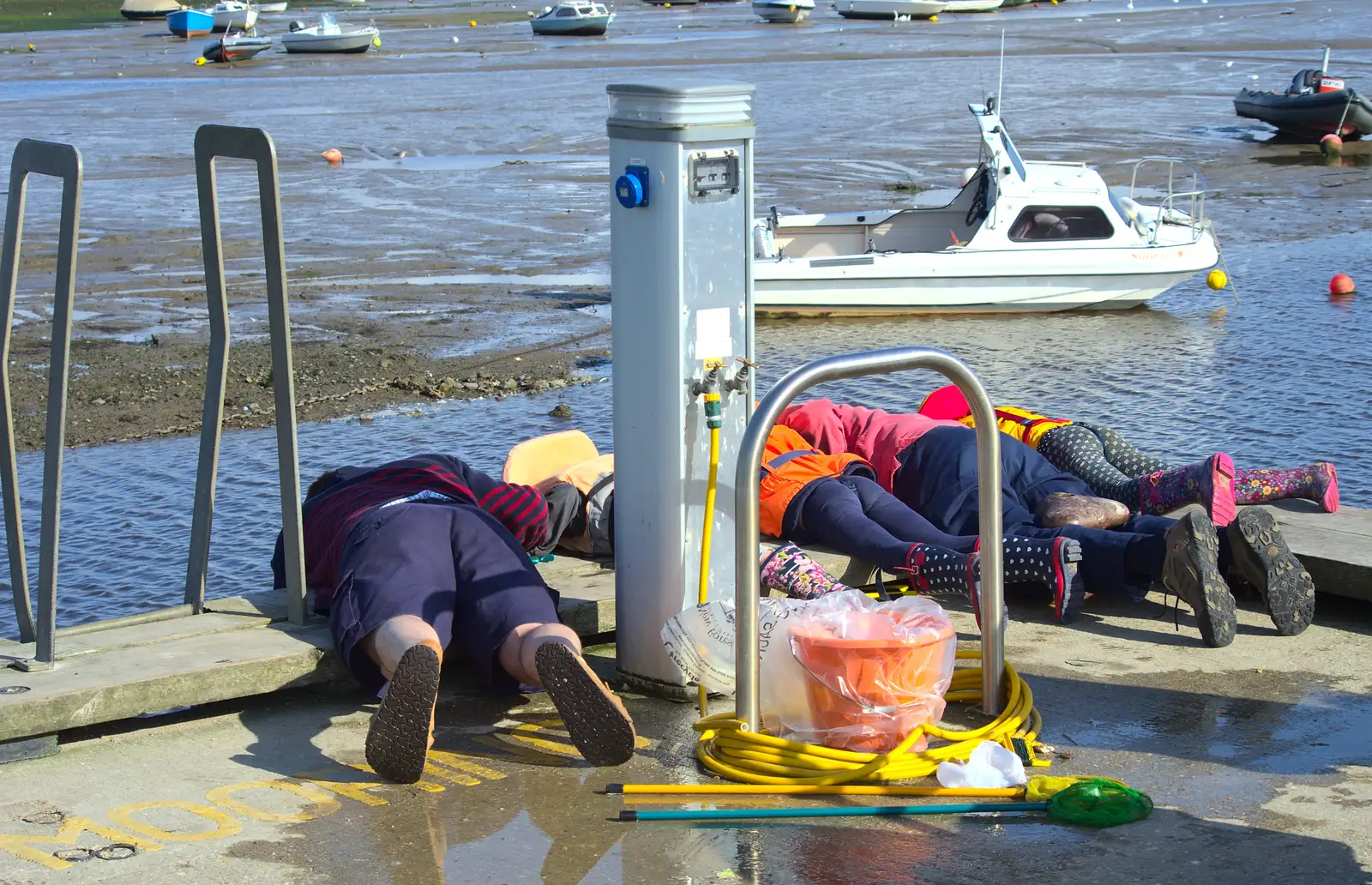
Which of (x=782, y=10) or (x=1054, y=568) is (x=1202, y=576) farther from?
(x=782, y=10)

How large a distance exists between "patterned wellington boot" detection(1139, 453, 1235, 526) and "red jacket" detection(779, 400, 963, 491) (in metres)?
0.79

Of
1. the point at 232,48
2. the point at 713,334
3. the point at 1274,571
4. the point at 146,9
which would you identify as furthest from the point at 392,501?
the point at 146,9

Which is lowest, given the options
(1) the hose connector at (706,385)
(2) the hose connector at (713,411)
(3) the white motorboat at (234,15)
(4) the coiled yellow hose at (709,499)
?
(4) the coiled yellow hose at (709,499)

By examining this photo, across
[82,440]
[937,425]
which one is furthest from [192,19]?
[937,425]

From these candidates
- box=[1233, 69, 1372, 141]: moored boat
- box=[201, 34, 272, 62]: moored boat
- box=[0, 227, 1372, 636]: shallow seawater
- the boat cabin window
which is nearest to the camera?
box=[0, 227, 1372, 636]: shallow seawater

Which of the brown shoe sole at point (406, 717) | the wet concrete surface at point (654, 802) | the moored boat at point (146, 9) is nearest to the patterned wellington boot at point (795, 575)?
the wet concrete surface at point (654, 802)

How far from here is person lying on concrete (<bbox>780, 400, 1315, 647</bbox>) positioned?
4906mm

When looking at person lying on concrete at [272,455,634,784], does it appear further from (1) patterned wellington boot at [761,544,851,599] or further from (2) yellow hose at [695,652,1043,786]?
(1) patterned wellington boot at [761,544,851,599]

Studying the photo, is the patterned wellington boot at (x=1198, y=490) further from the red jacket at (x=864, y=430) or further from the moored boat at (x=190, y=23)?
the moored boat at (x=190, y=23)

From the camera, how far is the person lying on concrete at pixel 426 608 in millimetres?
3908

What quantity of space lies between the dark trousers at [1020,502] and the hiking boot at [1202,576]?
5.8 inches

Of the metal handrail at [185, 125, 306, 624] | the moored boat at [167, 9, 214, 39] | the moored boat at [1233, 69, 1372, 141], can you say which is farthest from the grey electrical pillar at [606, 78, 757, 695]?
the moored boat at [167, 9, 214, 39]

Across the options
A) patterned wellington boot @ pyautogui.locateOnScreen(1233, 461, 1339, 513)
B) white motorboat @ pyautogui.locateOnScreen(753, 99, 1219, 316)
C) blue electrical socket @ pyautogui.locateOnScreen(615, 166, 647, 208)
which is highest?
blue electrical socket @ pyautogui.locateOnScreen(615, 166, 647, 208)

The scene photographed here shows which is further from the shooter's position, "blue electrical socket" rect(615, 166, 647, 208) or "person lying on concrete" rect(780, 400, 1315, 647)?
"person lying on concrete" rect(780, 400, 1315, 647)
